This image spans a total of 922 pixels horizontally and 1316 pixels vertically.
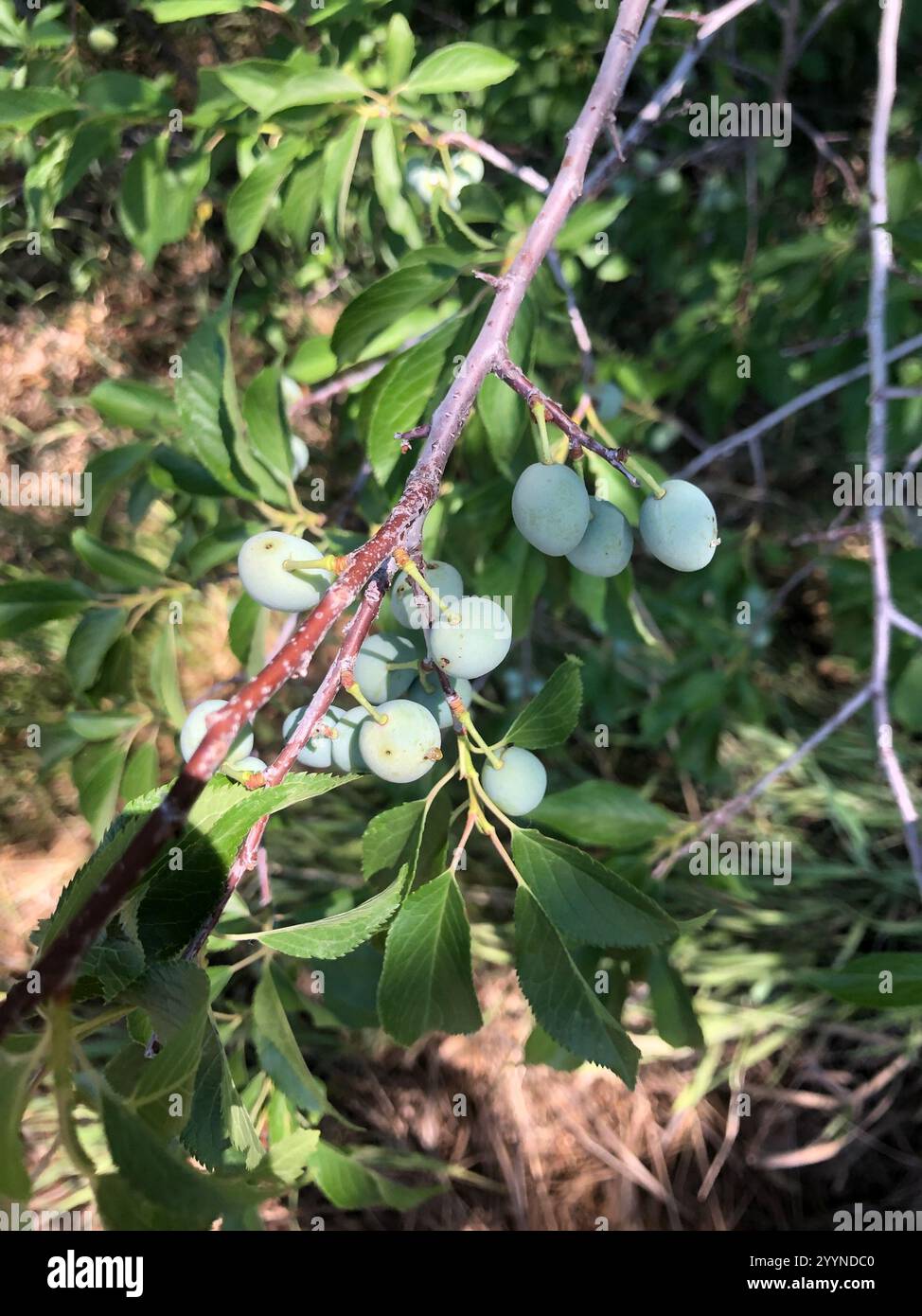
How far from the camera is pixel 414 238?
1.34m

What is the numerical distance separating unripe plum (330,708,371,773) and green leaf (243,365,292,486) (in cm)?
44

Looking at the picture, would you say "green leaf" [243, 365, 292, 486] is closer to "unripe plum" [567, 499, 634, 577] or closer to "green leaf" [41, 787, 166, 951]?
"unripe plum" [567, 499, 634, 577]

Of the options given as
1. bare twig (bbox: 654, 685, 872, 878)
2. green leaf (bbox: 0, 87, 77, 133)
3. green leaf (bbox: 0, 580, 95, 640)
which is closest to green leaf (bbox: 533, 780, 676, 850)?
bare twig (bbox: 654, 685, 872, 878)

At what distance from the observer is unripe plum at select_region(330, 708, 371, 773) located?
→ 86 centimetres

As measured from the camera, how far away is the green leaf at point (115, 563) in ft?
4.06

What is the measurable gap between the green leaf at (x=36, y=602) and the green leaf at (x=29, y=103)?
0.70 m

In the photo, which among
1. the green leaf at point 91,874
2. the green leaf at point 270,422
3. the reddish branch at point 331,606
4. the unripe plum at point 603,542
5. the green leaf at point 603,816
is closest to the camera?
the reddish branch at point 331,606

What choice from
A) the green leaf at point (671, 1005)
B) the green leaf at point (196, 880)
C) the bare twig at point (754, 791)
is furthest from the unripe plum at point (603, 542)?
the green leaf at point (671, 1005)

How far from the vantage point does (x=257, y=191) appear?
49.8 inches

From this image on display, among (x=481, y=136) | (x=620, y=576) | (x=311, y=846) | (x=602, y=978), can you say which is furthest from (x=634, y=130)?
(x=311, y=846)

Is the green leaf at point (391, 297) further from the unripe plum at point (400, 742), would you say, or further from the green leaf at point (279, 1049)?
the green leaf at point (279, 1049)

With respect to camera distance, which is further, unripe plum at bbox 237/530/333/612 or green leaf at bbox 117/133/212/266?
green leaf at bbox 117/133/212/266

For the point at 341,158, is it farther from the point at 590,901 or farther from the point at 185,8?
the point at 590,901

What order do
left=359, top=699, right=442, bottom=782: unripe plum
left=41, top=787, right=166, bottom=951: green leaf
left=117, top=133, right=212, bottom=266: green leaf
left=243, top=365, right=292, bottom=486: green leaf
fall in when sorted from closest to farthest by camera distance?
1. left=41, top=787, right=166, bottom=951: green leaf
2. left=359, top=699, right=442, bottom=782: unripe plum
3. left=243, top=365, right=292, bottom=486: green leaf
4. left=117, top=133, right=212, bottom=266: green leaf
